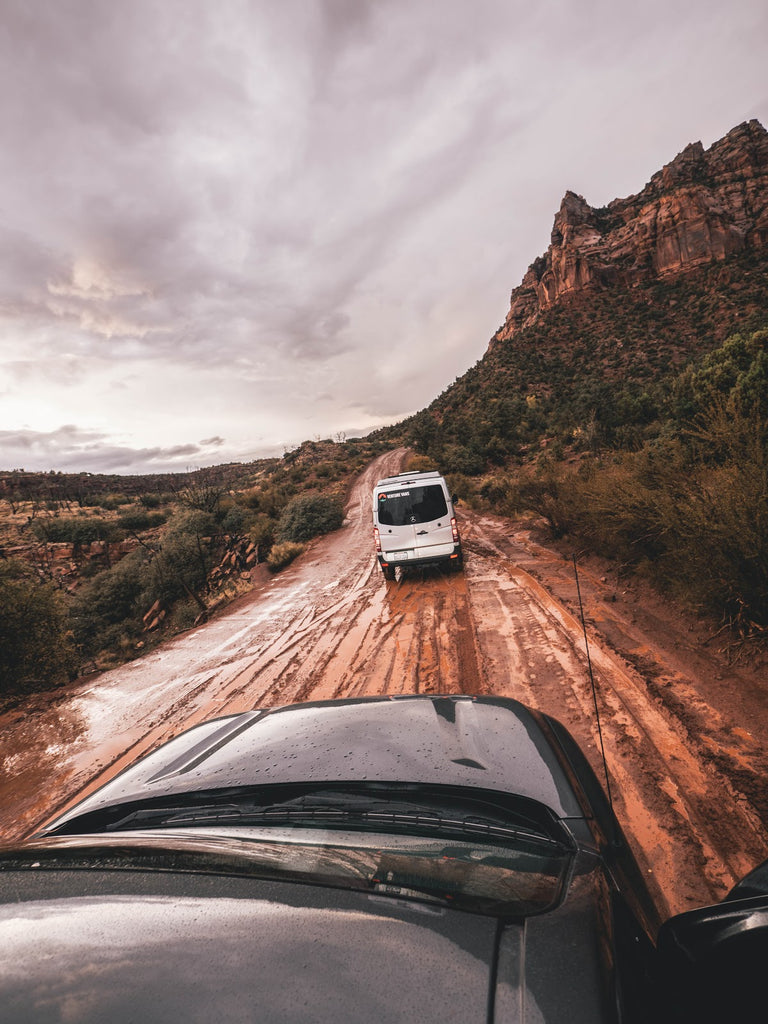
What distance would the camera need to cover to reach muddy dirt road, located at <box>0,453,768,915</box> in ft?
8.13

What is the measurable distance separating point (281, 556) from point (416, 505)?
6.40 meters

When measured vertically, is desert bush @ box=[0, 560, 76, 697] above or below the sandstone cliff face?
below

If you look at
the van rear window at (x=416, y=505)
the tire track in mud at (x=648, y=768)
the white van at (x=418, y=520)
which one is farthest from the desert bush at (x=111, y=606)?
the tire track in mud at (x=648, y=768)

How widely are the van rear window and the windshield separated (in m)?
5.94

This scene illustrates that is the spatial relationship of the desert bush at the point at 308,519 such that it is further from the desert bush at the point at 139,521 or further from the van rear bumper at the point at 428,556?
the desert bush at the point at 139,521

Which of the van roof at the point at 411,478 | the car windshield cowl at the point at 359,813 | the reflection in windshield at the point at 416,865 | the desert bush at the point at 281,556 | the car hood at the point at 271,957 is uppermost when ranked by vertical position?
the van roof at the point at 411,478

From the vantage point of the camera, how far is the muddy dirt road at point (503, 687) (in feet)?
8.13

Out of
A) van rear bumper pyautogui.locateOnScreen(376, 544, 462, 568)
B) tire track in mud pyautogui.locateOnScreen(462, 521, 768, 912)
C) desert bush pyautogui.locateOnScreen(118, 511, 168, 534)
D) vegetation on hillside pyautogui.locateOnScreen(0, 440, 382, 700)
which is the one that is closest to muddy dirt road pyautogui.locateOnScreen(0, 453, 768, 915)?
tire track in mud pyautogui.locateOnScreen(462, 521, 768, 912)

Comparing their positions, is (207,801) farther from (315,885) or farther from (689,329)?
(689,329)

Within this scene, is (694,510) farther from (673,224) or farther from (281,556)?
(673,224)

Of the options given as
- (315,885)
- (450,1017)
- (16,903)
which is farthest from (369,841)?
(16,903)

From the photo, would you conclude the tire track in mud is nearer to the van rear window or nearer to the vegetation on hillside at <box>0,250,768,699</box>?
the vegetation on hillside at <box>0,250,768,699</box>

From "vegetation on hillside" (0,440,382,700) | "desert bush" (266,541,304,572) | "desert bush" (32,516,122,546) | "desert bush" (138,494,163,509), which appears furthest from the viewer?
"desert bush" (138,494,163,509)

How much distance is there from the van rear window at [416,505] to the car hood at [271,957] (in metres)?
6.50
